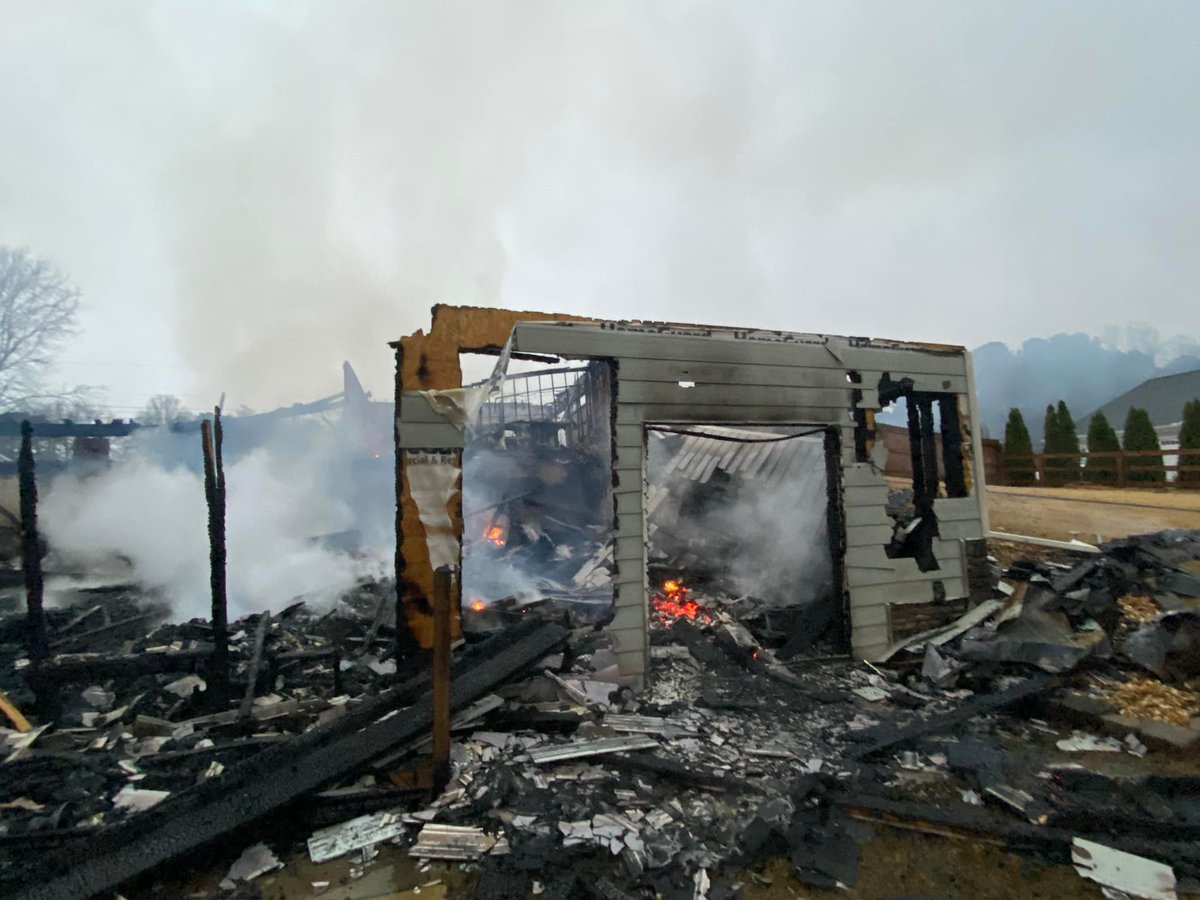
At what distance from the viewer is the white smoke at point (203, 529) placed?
37.1 ft

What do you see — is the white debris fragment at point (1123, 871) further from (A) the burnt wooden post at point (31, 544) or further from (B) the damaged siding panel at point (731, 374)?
(A) the burnt wooden post at point (31, 544)

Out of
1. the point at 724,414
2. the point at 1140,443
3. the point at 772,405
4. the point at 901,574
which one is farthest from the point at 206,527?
the point at 1140,443

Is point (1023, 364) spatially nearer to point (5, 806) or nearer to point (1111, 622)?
point (1111, 622)

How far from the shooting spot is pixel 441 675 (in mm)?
4453

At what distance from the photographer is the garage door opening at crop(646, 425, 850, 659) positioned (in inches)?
328

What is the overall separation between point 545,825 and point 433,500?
11.3 feet

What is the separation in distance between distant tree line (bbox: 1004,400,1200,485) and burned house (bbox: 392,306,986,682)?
19905 mm

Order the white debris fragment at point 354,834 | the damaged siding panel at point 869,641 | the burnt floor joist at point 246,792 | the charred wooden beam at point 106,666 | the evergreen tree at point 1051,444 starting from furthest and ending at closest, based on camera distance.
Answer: the evergreen tree at point 1051,444 → the damaged siding panel at point 869,641 → the charred wooden beam at point 106,666 → the white debris fragment at point 354,834 → the burnt floor joist at point 246,792

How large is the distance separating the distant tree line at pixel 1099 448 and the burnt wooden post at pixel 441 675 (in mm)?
27875

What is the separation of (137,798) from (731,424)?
23.5 ft

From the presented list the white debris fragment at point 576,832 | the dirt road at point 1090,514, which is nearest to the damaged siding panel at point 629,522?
the white debris fragment at point 576,832

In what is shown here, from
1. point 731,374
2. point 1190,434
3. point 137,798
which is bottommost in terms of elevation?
point 137,798

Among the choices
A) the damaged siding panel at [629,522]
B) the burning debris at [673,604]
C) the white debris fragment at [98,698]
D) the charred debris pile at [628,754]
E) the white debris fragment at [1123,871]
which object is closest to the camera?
the white debris fragment at [1123,871]

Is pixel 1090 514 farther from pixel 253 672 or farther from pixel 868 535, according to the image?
pixel 253 672
